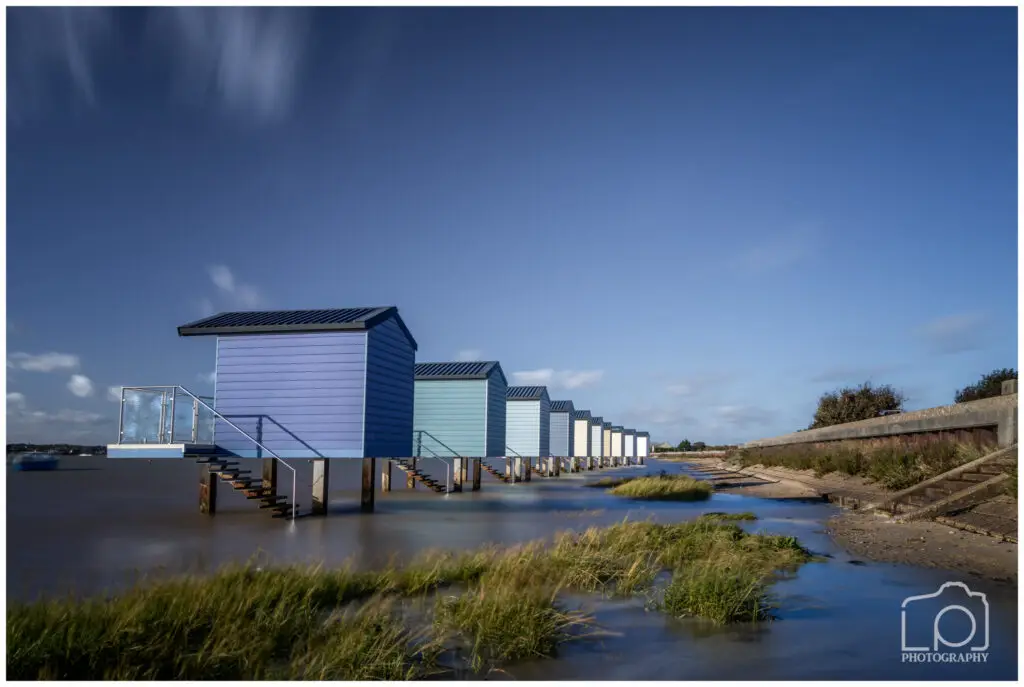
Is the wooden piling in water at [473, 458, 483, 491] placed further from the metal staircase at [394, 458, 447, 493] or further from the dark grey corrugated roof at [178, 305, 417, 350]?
the dark grey corrugated roof at [178, 305, 417, 350]

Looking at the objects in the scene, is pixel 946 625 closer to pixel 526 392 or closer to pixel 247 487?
pixel 247 487

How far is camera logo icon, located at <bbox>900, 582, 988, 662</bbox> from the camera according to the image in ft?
24.6

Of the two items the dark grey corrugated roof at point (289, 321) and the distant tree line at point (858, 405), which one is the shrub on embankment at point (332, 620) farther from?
the distant tree line at point (858, 405)

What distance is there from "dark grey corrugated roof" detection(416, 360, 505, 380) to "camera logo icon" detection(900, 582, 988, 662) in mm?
25846

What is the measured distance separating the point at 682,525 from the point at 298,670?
1101 cm

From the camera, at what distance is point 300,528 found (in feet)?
65.6

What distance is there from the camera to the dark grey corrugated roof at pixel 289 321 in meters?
21.7

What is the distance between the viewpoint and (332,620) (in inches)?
314

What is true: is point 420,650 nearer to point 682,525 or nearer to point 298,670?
point 298,670

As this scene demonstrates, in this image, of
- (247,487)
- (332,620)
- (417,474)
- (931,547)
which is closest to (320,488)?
(247,487)

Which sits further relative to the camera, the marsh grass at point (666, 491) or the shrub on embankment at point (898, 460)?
the marsh grass at point (666, 491)

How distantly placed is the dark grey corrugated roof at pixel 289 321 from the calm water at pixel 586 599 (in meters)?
5.24

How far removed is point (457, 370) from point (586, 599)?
25937 mm

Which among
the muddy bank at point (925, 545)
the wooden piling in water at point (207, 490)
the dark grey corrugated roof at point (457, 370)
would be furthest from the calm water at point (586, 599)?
the dark grey corrugated roof at point (457, 370)
